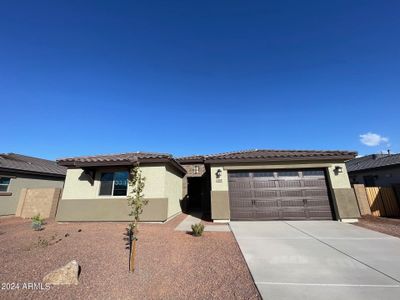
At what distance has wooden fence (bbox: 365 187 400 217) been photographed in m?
11.7

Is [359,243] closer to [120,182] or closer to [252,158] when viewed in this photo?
[252,158]

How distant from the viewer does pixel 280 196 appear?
10477 millimetres

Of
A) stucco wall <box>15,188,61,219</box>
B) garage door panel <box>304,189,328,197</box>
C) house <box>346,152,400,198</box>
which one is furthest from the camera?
house <box>346,152,400,198</box>

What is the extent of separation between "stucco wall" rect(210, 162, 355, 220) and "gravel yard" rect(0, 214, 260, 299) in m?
2.97

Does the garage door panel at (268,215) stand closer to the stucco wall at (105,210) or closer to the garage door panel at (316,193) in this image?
the garage door panel at (316,193)

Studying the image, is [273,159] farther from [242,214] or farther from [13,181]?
[13,181]

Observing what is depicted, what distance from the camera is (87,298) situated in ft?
10.7

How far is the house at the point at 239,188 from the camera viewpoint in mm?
10078

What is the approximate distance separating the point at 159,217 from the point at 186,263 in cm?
543

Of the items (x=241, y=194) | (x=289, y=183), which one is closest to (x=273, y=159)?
(x=289, y=183)

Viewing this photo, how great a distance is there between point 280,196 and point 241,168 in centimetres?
259

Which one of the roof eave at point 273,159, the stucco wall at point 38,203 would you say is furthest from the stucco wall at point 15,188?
the roof eave at point 273,159

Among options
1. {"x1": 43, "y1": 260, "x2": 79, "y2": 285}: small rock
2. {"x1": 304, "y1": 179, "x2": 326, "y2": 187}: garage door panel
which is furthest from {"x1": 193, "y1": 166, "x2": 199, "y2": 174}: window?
{"x1": 43, "y1": 260, "x2": 79, "y2": 285}: small rock

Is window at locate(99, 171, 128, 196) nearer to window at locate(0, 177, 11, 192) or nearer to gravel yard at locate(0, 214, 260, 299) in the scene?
gravel yard at locate(0, 214, 260, 299)
